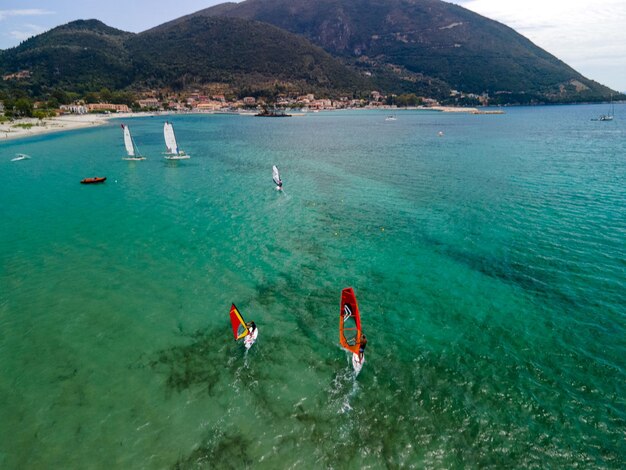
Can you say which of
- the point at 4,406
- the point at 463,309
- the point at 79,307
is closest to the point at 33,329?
the point at 79,307

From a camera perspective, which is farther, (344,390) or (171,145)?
(171,145)

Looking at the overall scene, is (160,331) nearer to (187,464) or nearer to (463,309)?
(187,464)

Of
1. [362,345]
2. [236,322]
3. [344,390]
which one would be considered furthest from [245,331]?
[362,345]

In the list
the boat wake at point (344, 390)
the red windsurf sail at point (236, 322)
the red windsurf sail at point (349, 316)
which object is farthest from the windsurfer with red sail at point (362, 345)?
the red windsurf sail at point (236, 322)

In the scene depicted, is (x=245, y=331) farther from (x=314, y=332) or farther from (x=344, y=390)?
(x=344, y=390)

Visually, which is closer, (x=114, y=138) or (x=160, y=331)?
(x=160, y=331)
